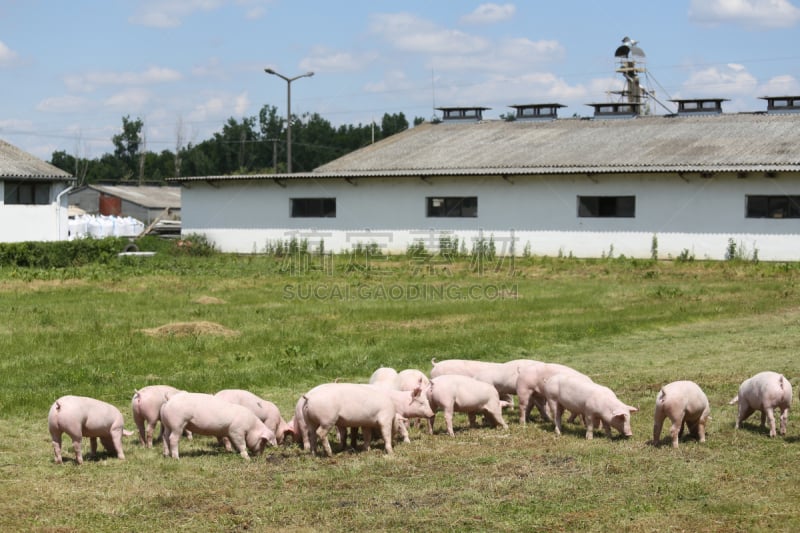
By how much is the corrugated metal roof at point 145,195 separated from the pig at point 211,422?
62288 millimetres

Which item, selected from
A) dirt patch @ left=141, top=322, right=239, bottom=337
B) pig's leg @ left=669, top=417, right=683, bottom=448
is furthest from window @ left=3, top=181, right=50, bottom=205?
pig's leg @ left=669, top=417, right=683, bottom=448

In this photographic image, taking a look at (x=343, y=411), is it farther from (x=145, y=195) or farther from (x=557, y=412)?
(x=145, y=195)

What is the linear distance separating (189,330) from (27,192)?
99.6 ft

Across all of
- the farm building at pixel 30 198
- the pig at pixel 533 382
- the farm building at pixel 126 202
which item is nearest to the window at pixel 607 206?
the farm building at pixel 30 198

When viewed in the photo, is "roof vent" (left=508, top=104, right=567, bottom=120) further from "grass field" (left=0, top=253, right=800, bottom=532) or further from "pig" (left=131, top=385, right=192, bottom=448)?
"pig" (left=131, top=385, right=192, bottom=448)

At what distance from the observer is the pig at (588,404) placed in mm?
10047

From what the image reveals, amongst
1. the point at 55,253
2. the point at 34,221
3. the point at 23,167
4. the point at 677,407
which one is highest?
the point at 23,167

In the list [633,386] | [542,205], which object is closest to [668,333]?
[633,386]

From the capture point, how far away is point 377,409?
31.2ft

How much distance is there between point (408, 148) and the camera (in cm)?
4481

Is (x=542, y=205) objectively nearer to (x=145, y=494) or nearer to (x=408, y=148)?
(x=408, y=148)

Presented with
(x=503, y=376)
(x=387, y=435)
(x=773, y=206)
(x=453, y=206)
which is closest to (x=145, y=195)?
(x=453, y=206)

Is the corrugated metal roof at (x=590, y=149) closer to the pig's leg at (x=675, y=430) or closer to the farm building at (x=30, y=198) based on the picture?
the farm building at (x=30, y=198)

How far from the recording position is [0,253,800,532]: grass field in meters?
7.59
